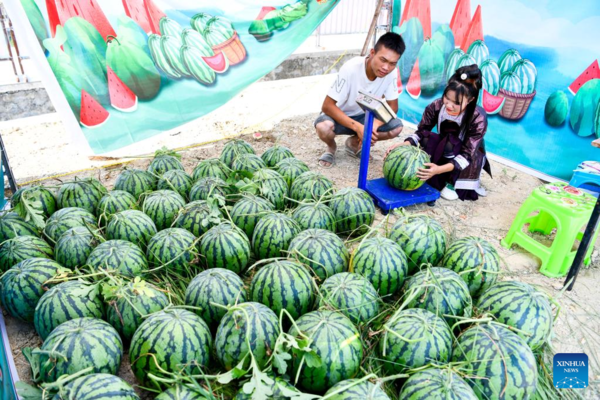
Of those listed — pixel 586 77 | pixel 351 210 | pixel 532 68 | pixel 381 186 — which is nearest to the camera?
pixel 351 210

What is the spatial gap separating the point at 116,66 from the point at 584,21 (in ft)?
14.5

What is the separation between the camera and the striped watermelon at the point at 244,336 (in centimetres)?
181

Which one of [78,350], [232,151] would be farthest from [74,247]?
[232,151]

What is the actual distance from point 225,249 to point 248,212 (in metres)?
0.43

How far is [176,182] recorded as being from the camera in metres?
3.30

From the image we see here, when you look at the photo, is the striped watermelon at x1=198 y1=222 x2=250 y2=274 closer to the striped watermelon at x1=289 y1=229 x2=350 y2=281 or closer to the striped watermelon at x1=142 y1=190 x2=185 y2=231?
the striped watermelon at x1=289 y1=229 x2=350 y2=281

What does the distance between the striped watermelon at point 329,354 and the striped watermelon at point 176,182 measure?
5.93 ft

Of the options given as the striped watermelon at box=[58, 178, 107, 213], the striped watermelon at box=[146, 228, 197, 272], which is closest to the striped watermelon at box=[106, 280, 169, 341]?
the striped watermelon at box=[146, 228, 197, 272]

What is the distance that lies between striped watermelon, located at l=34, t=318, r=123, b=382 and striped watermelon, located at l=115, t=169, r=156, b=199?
148 cm

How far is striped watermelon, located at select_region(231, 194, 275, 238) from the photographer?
284 cm

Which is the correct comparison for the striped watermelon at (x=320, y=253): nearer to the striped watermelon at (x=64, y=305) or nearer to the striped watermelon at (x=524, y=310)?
the striped watermelon at (x=524, y=310)

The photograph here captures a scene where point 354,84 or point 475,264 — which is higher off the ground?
point 354,84

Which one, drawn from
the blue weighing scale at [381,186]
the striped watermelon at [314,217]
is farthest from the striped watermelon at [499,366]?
the blue weighing scale at [381,186]

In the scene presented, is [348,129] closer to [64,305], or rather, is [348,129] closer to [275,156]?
[275,156]
